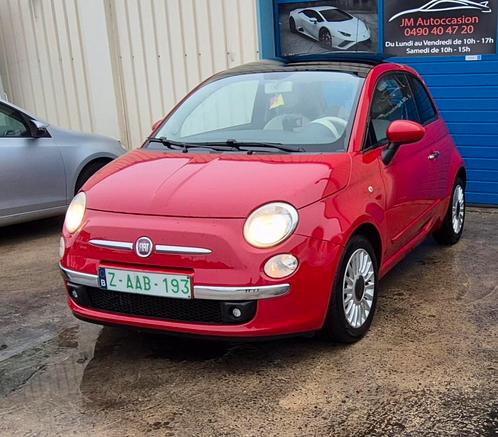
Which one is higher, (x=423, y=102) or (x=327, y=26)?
(x=327, y=26)

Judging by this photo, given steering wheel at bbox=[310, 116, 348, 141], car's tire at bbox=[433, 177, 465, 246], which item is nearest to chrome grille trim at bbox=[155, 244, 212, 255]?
steering wheel at bbox=[310, 116, 348, 141]

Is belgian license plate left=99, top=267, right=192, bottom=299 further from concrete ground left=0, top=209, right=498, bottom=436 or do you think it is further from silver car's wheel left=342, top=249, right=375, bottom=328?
silver car's wheel left=342, top=249, right=375, bottom=328

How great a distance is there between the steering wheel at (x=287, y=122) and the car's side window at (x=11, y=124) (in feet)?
10.6

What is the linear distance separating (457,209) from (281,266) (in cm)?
291

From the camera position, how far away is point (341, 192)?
3480mm

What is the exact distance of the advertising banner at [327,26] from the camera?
7.11 m

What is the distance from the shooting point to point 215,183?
11.3 feet

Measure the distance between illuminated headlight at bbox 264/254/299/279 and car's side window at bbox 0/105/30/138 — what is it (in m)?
4.10

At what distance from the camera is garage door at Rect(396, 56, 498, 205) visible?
669 cm

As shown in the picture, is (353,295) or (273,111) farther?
(273,111)

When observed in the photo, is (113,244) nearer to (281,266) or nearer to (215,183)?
(215,183)

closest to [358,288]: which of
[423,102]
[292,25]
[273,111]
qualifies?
[273,111]

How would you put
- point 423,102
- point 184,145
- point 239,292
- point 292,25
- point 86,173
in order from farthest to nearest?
point 292,25
point 86,173
point 423,102
point 184,145
point 239,292

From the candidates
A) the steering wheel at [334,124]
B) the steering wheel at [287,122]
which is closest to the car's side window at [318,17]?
the steering wheel at [287,122]
